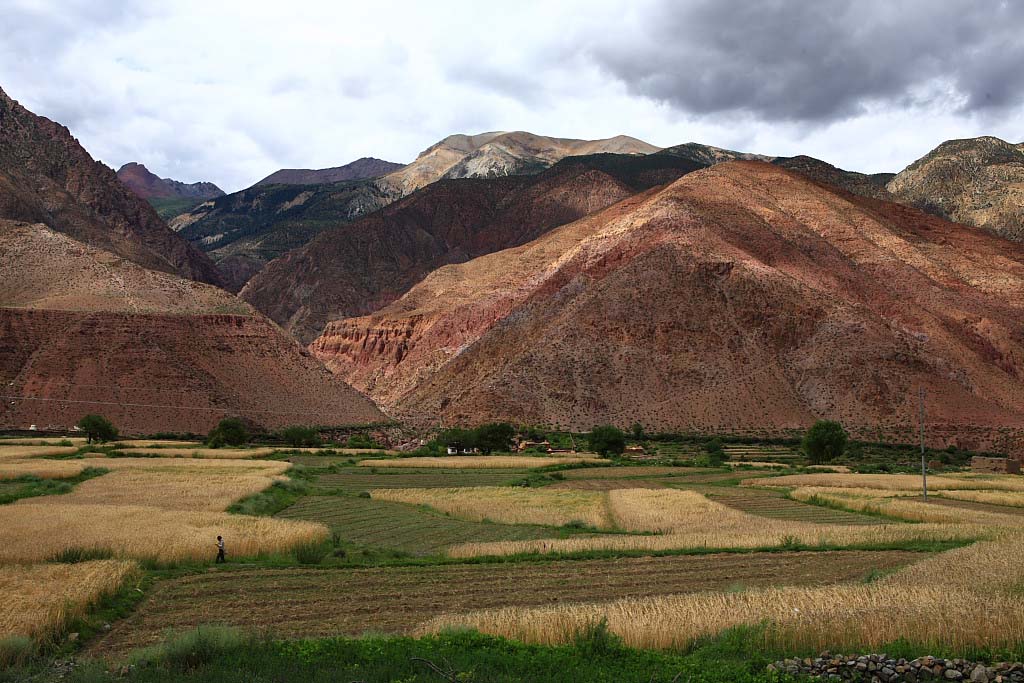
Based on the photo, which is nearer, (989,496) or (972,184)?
(989,496)

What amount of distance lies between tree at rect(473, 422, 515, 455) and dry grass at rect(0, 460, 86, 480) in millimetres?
36288

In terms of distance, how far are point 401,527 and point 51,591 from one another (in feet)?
45.0

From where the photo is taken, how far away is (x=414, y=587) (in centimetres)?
1895

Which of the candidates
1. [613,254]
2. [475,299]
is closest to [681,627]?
[613,254]

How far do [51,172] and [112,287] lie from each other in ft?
272

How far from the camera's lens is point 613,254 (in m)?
114

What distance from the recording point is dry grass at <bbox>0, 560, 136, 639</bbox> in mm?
14070

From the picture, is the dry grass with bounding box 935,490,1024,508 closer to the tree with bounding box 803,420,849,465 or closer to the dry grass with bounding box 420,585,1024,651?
the tree with bounding box 803,420,849,465

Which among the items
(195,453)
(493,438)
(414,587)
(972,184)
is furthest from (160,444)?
(972,184)

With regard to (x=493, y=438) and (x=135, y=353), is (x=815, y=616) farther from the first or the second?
(x=135, y=353)

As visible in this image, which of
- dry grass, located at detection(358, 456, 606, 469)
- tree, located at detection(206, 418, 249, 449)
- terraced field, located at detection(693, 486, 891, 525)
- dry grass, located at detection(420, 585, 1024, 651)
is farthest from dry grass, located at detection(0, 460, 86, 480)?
dry grass, located at detection(420, 585, 1024, 651)

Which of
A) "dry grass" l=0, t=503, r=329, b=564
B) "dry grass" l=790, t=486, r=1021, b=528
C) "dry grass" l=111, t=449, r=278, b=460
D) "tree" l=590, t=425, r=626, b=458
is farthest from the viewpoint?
"tree" l=590, t=425, r=626, b=458

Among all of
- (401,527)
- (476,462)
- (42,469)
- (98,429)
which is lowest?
(476,462)

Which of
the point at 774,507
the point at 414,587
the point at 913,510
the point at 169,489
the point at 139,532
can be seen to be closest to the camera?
the point at 414,587
